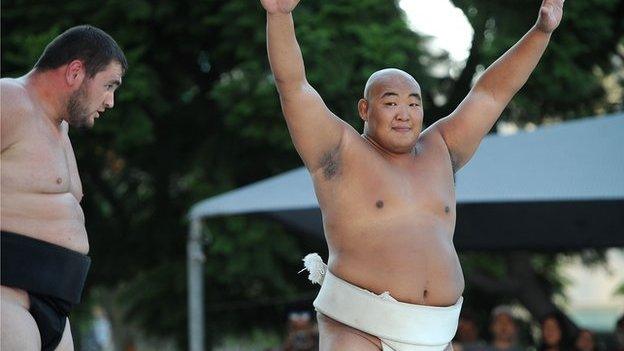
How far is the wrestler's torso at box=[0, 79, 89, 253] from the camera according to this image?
3391 mm

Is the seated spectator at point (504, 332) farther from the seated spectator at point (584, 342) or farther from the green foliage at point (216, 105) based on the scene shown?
the green foliage at point (216, 105)

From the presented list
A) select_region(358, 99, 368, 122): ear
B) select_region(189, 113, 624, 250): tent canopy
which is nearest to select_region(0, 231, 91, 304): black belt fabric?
select_region(358, 99, 368, 122): ear

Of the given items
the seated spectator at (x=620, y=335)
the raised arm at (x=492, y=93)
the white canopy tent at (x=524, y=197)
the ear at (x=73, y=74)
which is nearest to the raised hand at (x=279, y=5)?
the ear at (x=73, y=74)

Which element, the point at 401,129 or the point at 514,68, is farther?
the point at 514,68

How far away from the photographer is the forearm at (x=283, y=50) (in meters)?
3.62

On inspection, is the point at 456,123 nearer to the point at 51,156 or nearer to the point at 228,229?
the point at 51,156

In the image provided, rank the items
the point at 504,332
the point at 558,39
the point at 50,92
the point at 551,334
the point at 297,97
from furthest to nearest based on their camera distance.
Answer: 1. the point at 558,39
2. the point at 504,332
3. the point at 551,334
4. the point at 297,97
5. the point at 50,92

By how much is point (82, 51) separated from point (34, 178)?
0.42 metres

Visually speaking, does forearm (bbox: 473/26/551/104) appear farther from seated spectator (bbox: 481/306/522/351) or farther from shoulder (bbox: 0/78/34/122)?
seated spectator (bbox: 481/306/522/351)

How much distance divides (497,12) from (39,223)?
6.89 metres

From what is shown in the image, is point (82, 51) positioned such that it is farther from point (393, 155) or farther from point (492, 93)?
point (492, 93)

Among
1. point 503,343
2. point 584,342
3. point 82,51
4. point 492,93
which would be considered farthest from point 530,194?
point 82,51

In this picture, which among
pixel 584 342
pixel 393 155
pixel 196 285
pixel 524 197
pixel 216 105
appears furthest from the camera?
pixel 216 105

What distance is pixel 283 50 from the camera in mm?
3627
